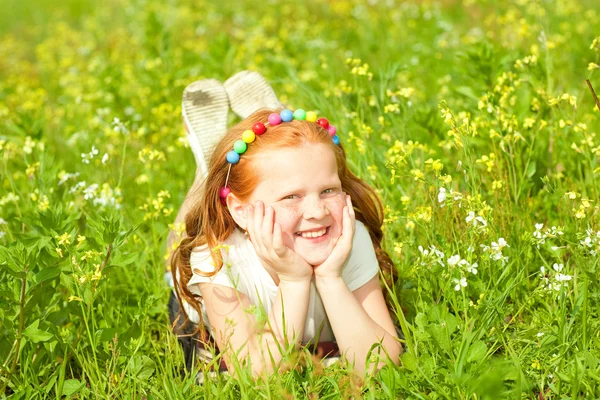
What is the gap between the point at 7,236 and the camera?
12.1 feet

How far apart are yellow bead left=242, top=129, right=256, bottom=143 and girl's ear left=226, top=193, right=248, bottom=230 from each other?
0.21 metres

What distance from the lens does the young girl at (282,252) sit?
102 inches

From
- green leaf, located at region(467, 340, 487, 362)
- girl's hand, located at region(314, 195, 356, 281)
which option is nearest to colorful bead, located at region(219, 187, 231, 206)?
girl's hand, located at region(314, 195, 356, 281)

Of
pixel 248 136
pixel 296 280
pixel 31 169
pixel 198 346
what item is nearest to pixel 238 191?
pixel 248 136

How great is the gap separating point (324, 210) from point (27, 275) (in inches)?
41.2

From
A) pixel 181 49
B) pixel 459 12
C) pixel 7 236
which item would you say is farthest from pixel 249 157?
pixel 459 12

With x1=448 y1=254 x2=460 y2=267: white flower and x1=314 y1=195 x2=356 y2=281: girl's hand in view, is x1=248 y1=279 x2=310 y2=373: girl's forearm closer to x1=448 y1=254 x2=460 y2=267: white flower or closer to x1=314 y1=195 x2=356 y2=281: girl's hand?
x1=314 y1=195 x2=356 y2=281: girl's hand

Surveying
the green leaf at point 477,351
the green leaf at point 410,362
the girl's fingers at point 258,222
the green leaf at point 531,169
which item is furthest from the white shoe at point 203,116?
the green leaf at point 477,351

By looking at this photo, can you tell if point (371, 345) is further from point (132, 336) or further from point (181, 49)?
point (181, 49)

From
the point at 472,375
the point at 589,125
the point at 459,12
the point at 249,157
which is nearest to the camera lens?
the point at 472,375

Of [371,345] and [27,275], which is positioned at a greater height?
[27,275]

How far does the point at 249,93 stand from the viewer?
3.98 metres

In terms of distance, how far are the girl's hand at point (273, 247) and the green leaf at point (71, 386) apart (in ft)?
2.62

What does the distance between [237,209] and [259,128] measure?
0.31 m
